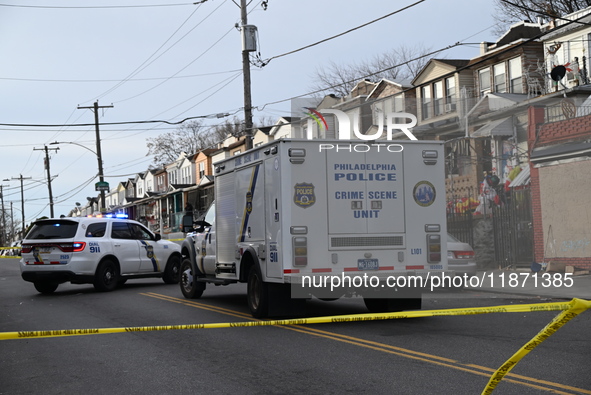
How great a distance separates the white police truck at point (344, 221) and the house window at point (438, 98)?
2561 cm

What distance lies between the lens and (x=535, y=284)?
1780 cm

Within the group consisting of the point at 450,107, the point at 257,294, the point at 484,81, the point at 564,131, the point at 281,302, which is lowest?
the point at 281,302

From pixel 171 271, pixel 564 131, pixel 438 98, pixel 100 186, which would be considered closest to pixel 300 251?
pixel 171 271

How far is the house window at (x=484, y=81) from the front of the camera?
34406 millimetres

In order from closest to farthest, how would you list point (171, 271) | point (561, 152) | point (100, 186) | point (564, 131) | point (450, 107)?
point (171, 271)
point (561, 152)
point (564, 131)
point (450, 107)
point (100, 186)

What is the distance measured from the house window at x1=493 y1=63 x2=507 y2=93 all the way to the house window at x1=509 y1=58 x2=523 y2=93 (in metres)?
0.39

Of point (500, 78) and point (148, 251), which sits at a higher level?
point (500, 78)

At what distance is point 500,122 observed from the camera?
2944 centimetres

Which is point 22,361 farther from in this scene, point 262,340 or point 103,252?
point 103,252

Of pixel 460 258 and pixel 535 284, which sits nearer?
pixel 460 258

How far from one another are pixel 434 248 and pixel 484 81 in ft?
82.3

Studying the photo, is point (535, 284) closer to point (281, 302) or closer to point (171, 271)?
point (281, 302)

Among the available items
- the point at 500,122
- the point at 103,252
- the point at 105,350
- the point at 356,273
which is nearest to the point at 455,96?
the point at 500,122

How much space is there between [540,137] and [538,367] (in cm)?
1588
